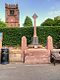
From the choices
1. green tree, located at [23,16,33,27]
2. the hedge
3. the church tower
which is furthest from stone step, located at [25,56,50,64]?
the church tower

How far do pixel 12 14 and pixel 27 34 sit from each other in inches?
1858

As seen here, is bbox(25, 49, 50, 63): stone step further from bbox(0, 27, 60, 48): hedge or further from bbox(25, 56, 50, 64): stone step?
bbox(0, 27, 60, 48): hedge

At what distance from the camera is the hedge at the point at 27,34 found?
28.7 m

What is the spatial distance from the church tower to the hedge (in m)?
43.7

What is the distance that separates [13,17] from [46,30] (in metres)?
46.3

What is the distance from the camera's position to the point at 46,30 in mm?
28781

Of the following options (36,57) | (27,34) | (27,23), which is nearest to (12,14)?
(27,23)

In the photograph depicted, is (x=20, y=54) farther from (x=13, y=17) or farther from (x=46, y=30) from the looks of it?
(x=13, y=17)

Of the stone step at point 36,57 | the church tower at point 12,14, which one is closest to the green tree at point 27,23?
the church tower at point 12,14

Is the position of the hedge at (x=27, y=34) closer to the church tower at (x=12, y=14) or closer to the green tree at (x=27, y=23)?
the green tree at (x=27, y=23)

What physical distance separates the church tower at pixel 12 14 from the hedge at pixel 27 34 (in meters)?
43.7

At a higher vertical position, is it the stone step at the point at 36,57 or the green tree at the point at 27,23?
the green tree at the point at 27,23

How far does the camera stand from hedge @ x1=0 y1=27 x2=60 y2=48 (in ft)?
94.1

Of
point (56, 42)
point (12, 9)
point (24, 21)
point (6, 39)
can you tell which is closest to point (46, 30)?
point (56, 42)
